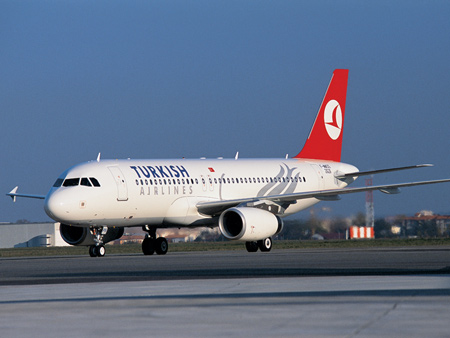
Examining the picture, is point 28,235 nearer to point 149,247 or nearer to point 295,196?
point 149,247

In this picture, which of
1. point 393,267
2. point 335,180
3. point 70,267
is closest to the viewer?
point 393,267

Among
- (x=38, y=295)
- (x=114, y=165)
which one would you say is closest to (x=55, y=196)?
(x=114, y=165)

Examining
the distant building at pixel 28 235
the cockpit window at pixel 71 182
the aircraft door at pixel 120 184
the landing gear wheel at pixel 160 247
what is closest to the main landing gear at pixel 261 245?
the landing gear wheel at pixel 160 247

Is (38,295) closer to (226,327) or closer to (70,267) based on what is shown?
(226,327)

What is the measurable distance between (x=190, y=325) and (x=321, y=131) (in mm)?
32599

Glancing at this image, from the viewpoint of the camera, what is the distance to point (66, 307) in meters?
12.9

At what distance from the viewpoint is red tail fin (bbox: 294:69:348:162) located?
42.3 meters

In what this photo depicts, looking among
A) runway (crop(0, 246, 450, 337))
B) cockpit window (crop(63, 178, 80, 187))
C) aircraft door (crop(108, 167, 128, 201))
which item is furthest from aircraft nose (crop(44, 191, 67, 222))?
runway (crop(0, 246, 450, 337))

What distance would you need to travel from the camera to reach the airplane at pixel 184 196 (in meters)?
32.7

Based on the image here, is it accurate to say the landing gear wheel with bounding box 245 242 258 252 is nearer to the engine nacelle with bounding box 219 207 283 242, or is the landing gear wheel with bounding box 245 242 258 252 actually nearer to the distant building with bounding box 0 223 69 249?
the engine nacelle with bounding box 219 207 283 242

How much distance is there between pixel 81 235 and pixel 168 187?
372cm

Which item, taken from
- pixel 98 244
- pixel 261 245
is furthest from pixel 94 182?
pixel 261 245

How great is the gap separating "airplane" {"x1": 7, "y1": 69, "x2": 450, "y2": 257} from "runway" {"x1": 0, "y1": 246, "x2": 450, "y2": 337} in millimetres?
11181

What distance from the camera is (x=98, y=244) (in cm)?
3356
